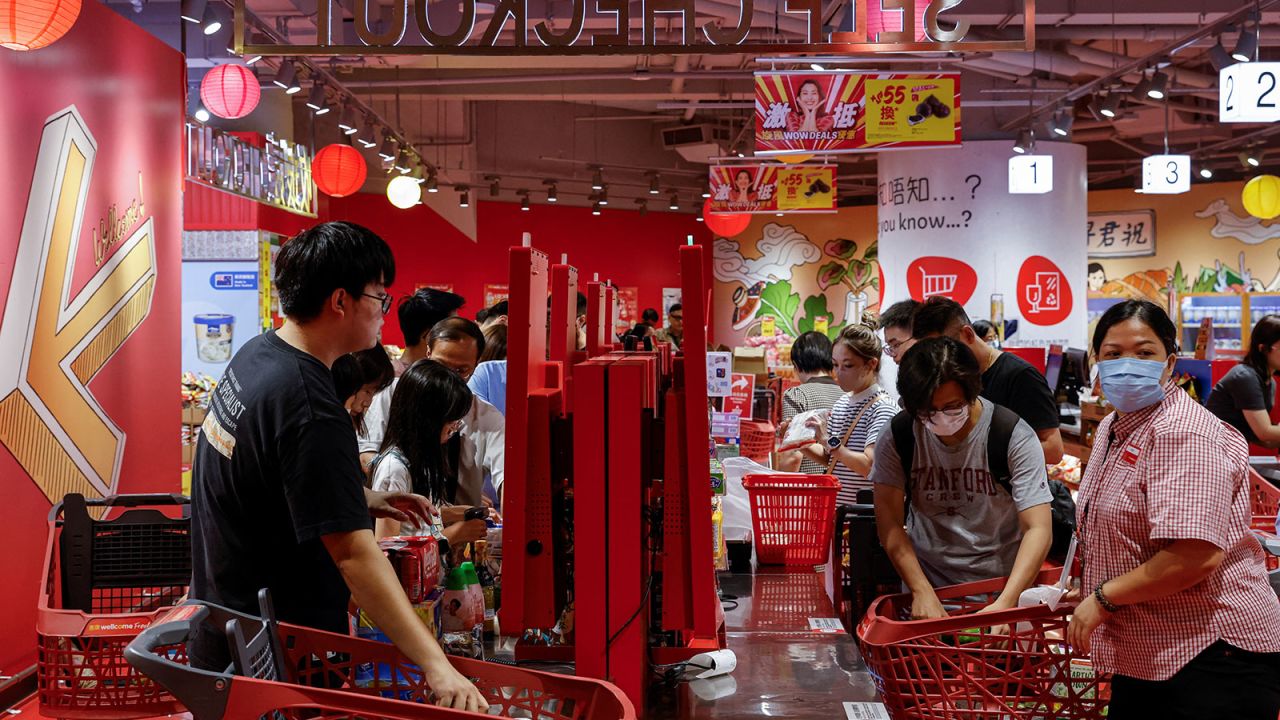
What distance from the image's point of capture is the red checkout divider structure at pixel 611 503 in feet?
7.38

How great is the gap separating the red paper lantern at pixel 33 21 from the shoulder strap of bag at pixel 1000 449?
4248 mm

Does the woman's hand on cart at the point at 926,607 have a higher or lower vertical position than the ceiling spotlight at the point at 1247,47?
lower

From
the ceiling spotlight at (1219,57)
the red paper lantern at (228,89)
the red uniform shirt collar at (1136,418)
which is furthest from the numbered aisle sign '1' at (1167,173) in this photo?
the red uniform shirt collar at (1136,418)

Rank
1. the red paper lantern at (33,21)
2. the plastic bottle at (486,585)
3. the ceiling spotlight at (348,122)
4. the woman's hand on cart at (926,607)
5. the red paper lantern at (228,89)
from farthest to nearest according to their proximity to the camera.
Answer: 1. the ceiling spotlight at (348,122)
2. the red paper lantern at (228,89)
3. the red paper lantern at (33,21)
4. the plastic bottle at (486,585)
5. the woman's hand on cart at (926,607)

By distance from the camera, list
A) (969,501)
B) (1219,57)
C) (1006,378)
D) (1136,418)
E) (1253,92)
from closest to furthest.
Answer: (1136,418), (969,501), (1006,378), (1253,92), (1219,57)

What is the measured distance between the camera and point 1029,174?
1232cm

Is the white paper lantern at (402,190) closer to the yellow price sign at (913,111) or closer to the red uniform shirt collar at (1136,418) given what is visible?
the yellow price sign at (913,111)

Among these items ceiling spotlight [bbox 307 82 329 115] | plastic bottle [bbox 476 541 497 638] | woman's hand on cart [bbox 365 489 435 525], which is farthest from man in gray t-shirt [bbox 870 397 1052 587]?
ceiling spotlight [bbox 307 82 329 115]

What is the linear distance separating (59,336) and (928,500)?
4.82 meters

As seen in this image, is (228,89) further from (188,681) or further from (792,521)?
(188,681)

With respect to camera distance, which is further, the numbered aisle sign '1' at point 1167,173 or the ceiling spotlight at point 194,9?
the numbered aisle sign '1' at point 1167,173

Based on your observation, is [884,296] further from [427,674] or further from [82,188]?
[427,674]

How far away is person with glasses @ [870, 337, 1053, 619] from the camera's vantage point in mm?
2994

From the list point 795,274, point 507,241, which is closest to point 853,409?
point 507,241
